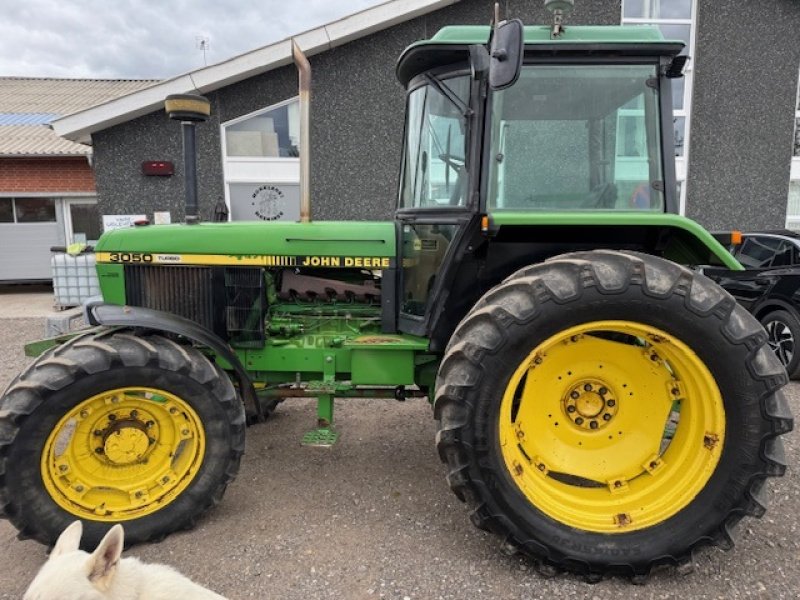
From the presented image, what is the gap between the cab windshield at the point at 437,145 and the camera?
2906mm

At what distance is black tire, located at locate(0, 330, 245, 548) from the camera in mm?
2549

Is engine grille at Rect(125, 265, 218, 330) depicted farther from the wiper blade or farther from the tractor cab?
the wiper blade

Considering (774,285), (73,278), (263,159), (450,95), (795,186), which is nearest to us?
Result: (450,95)

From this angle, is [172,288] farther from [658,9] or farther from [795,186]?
[795,186]

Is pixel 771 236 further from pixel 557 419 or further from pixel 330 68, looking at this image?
pixel 330 68

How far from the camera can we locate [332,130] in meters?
9.20

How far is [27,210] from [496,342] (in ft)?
44.9

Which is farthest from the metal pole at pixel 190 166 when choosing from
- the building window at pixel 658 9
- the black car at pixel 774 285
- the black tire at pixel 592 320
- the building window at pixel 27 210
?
the building window at pixel 27 210

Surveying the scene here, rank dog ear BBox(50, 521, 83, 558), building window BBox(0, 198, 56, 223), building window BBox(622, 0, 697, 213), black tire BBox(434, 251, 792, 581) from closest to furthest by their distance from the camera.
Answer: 1. dog ear BBox(50, 521, 83, 558)
2. black tire BBox(434, 251, 792, 581)
3. building window BBox(622, 0, 697, 213)
4. building window BBox(0, 198, 56, 223)

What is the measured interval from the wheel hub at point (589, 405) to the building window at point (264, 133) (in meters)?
7.36

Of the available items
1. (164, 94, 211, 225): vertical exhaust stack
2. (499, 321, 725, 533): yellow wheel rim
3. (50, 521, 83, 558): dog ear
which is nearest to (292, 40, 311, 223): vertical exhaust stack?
(164, 94, 211, 225): vertical exhaust stack

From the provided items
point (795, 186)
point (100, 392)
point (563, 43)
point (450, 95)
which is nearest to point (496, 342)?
point (450, 95)

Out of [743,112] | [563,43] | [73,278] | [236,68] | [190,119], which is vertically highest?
[236,68]

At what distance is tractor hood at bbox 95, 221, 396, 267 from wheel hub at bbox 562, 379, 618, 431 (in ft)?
3.96
